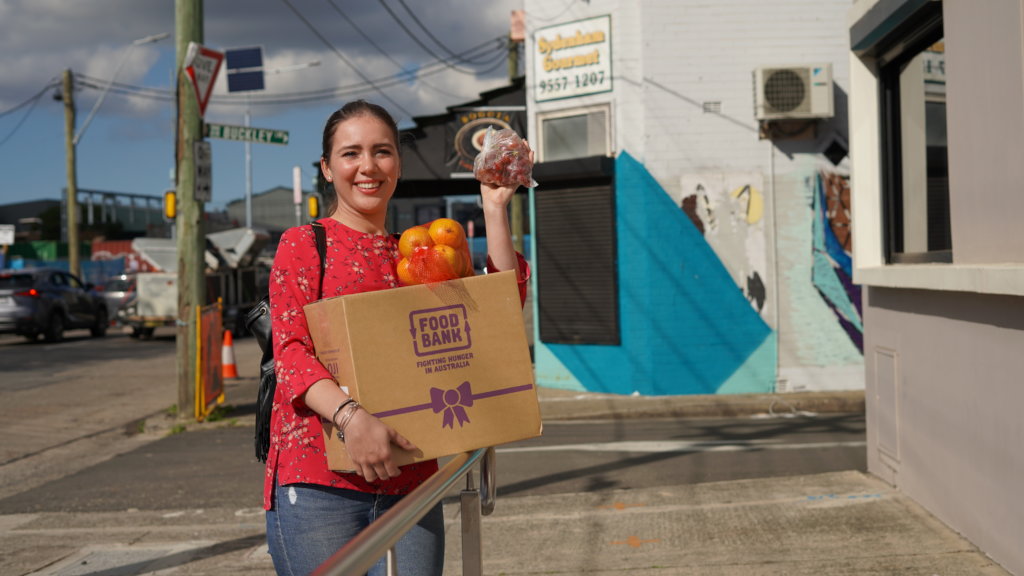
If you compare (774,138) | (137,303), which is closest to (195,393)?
(774,138)

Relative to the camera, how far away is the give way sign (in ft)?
34.5

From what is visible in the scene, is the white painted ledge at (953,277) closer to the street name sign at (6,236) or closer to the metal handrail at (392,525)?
the metal handrail at (392,525)

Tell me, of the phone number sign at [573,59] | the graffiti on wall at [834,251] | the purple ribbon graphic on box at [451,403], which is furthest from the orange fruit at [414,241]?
the graffiti on wall at [834,251]

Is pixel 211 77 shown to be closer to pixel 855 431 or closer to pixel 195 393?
pixel 195 393

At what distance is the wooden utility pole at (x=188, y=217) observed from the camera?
424 inches

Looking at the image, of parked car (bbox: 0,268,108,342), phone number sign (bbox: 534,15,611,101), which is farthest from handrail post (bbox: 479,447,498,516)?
parked car (bbox: 0,268,108,342)

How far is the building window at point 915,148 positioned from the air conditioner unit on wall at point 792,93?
5.00m

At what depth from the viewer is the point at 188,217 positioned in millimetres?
10859

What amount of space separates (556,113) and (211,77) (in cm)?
458

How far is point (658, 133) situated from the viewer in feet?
40.4

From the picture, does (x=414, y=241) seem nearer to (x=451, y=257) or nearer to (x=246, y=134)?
(x=451, y=257)

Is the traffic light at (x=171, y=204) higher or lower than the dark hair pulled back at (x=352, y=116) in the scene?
higher

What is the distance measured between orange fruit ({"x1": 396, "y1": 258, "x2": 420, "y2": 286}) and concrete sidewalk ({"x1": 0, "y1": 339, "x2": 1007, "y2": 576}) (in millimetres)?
3053

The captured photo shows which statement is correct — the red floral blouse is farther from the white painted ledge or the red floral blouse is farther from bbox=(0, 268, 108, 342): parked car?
bbox=(0, 268, 108, 342): parked car
